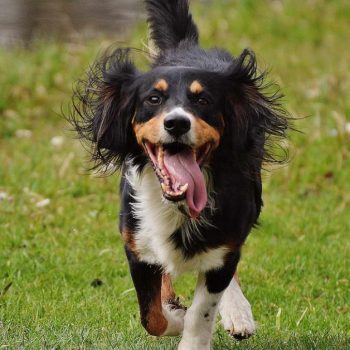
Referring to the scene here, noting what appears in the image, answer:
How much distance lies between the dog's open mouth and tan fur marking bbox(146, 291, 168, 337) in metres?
0.59

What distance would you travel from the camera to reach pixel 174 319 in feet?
14.5

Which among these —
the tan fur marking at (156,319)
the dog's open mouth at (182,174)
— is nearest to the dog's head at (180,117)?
the dog's open mouth at (182,174)

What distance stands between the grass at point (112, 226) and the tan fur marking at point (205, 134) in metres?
0.93

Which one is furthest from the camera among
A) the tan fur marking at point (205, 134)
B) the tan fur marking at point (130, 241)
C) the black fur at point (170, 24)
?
the black fur at point (170, 24)

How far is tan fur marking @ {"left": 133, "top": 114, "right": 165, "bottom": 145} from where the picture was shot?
381 centimetres

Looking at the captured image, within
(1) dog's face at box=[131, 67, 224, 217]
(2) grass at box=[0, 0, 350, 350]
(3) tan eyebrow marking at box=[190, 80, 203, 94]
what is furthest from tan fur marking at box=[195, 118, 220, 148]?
(2) grass at box=[0, 0, 350, 350]

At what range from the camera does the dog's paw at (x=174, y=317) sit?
173 inches

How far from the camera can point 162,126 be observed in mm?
3768

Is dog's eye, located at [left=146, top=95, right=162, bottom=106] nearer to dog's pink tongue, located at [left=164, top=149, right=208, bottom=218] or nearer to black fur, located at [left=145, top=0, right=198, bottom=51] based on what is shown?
dog's pink tongue, located at [left=164, top=149, right=208, bottom=218]

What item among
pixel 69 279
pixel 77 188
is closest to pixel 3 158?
pixel 77 188

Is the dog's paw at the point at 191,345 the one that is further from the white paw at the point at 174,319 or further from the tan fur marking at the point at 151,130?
the tan fur marking at the point at 151,130

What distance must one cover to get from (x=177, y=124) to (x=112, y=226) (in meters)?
2.48

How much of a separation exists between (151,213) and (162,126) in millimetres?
570

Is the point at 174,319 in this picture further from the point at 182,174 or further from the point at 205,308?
the point at 182,174
